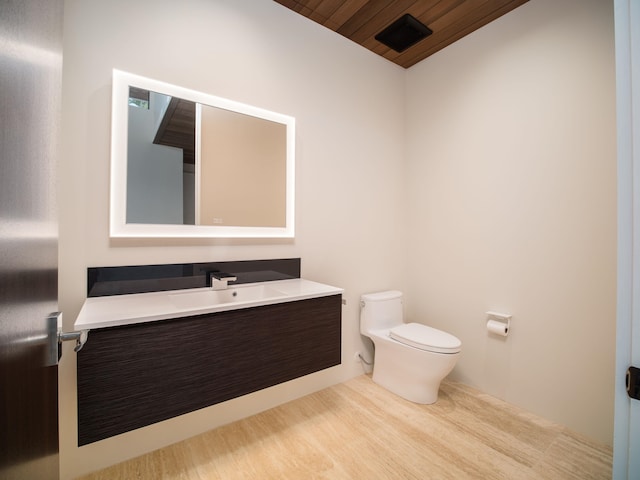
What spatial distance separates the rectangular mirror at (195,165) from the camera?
1.48m

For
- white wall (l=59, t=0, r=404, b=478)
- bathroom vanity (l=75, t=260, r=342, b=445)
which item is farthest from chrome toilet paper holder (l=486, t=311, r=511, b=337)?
bathroom vanity (l=75, t=260, r=342, b=445)

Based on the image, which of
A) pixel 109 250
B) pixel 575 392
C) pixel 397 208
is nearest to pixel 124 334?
pixel 109 250

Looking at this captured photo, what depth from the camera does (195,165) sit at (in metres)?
1.68

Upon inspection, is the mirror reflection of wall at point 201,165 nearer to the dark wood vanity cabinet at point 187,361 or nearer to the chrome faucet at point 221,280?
the chrome faucet at point 221,280

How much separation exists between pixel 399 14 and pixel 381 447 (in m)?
2.78

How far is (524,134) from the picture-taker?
6.47 ft

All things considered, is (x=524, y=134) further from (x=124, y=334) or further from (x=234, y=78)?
(x=124, y=334)

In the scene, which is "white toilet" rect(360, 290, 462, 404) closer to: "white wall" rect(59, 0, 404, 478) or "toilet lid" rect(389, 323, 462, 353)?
"toilet lid" rect(389, 323, 462, 353)

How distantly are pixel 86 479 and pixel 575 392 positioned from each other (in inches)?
106

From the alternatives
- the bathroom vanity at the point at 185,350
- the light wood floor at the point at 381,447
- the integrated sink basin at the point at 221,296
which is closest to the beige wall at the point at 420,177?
the light wood floor at the point at 381,447

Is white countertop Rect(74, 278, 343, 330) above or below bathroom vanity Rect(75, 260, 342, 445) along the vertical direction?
above

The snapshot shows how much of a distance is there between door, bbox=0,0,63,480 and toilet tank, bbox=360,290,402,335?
1944 millimetres

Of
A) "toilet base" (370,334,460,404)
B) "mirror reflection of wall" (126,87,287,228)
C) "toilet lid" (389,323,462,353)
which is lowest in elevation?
"toilet base" (370,334,460,404)

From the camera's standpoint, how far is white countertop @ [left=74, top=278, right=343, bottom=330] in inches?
41.4
